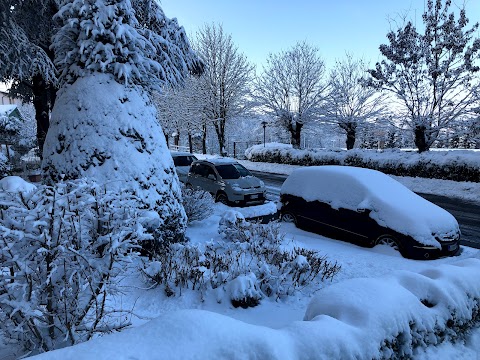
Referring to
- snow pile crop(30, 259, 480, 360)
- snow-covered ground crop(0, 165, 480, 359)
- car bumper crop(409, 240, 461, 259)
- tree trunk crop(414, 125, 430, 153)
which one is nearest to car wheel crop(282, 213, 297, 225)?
snow-covered ground crop(0, 165, 480, 359)

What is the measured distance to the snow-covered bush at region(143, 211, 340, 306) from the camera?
173 inches

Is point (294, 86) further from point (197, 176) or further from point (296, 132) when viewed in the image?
point (197, 176)

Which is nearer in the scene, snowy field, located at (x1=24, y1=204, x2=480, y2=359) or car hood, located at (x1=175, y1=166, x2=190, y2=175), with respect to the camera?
snowy field, located at (x1=24, y1=204, x2=480, y2=359)

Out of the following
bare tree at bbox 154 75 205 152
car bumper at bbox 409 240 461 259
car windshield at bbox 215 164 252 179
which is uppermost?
bare tree at bbox 154 75 205 152

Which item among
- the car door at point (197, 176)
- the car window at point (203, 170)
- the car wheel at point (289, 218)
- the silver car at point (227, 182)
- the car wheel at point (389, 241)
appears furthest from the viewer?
the car door at point (197, 176)

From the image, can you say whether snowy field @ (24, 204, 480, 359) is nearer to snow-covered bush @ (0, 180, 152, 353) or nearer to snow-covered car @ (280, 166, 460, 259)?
snow-covered car @ (280, 166, 460, 259)

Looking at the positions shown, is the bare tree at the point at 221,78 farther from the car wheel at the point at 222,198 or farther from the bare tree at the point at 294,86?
the car wheel at the point at 222,198

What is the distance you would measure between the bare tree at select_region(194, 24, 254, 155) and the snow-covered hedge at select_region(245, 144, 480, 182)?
847 cm

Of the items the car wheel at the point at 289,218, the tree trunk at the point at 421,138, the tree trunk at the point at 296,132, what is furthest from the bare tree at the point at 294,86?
the car wheel at the point at 289,218

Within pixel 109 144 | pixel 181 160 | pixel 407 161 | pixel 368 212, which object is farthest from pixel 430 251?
pixel 407 161

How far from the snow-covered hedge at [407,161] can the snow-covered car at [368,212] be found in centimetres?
1027

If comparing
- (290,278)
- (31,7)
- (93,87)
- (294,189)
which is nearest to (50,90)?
(31,7)

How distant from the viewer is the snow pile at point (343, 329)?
184cm

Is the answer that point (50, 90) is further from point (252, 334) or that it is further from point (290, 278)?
point (252, 334)
